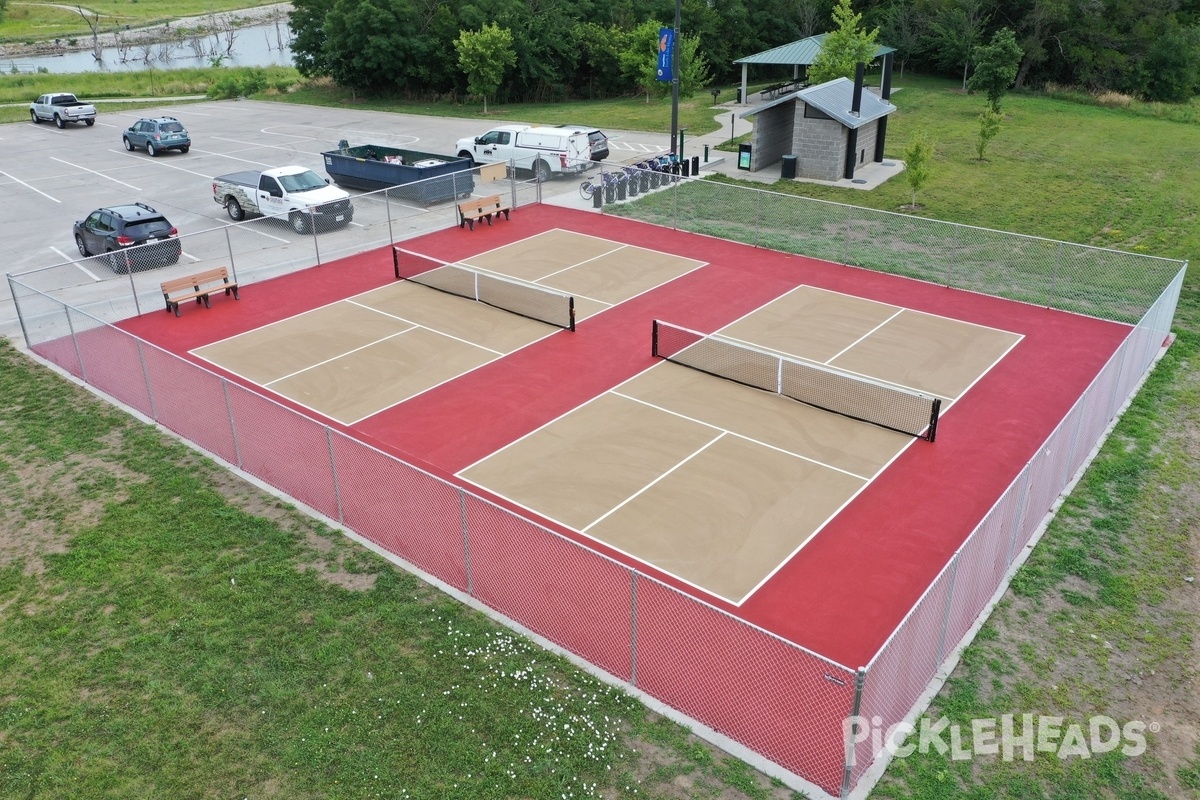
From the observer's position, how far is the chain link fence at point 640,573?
10.4m

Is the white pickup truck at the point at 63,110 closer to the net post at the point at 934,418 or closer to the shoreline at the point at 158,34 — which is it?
the net post at the point at 934,418

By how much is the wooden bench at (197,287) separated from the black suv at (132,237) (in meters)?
2.49

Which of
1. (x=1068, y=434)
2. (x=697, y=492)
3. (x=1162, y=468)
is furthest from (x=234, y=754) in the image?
(x=1162, y=468)

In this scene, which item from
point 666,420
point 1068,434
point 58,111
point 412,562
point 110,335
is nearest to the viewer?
point 412,562

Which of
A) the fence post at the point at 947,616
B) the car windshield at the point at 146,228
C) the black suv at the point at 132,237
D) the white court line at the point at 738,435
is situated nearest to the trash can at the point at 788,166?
the white court line at the point at 738,435

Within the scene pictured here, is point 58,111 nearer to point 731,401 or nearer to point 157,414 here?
point 157,414

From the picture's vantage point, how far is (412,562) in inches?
544

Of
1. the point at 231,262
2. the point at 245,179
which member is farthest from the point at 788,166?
the point at 231,262

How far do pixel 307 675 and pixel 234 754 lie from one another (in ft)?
4.46

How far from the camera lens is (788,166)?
35594 mm

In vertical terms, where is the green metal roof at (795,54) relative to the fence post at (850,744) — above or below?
above

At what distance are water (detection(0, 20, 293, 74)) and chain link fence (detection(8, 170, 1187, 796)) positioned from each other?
78.3 m

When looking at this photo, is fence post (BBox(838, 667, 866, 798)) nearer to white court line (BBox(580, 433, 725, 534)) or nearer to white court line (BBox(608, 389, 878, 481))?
white court line (BBox(580, 433, 725, 534))

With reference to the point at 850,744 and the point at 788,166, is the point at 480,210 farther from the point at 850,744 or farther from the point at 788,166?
the point at 850,744
